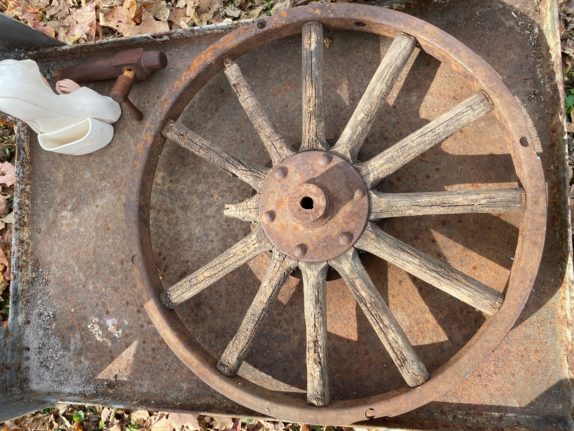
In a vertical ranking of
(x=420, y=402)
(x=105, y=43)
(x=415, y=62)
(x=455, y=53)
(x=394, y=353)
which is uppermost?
(x=105, y=43)

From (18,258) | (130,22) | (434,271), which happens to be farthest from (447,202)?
(130,22)

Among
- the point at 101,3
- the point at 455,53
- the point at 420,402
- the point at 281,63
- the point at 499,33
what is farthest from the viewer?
the point at 101,3

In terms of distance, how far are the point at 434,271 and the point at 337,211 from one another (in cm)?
44

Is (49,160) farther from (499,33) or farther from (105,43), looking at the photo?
(499,33)

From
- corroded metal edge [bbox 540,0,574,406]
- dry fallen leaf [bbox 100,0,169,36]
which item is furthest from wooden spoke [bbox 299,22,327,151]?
dry fallen leaf [bbox 100,0,169,36]

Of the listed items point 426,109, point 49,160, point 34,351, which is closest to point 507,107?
point 426,109

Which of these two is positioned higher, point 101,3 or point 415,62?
Answer: point 101,3

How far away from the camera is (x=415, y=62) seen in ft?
7.54

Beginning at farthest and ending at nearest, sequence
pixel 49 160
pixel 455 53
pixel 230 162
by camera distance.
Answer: pixel 49 160 → pixel 230 162 → pixel 455 53

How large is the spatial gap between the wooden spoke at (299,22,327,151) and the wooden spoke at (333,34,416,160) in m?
0.10

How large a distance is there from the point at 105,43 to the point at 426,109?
164 centimetres

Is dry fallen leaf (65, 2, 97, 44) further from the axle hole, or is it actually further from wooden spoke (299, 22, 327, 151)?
the axle hole

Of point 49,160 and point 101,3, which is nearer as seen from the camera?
point 49,160

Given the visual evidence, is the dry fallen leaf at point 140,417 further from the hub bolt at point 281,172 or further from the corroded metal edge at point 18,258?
the hub bolt at point 281,172
